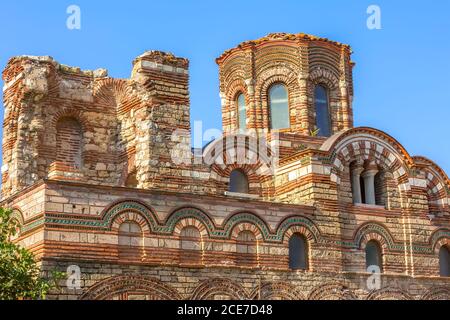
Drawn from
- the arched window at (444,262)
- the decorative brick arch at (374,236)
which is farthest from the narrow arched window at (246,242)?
the arched window at (444,262)

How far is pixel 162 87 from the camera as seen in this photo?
21.1 m

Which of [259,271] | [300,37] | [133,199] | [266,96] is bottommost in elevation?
[259,271]

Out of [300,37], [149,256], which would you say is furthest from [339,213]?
[300,37]

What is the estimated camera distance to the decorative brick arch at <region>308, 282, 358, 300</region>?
1995 cm

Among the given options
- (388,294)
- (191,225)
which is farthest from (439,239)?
(191,225)

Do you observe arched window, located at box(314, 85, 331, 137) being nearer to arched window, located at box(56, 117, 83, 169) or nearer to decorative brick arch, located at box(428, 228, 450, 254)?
decorative brick arch, located at box(428, 228, 450, 254)

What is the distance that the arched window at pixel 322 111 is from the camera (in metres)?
25.8

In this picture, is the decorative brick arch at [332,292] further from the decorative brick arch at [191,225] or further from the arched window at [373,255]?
the decorative brick arch at [191,225]

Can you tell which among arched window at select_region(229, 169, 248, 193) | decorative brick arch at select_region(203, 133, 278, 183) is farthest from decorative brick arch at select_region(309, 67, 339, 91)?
arched window at select_region(229, 169, 248, 193)

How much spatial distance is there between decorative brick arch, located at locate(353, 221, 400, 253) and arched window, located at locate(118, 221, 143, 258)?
18.9ft

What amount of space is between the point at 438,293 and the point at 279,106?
7170mm
